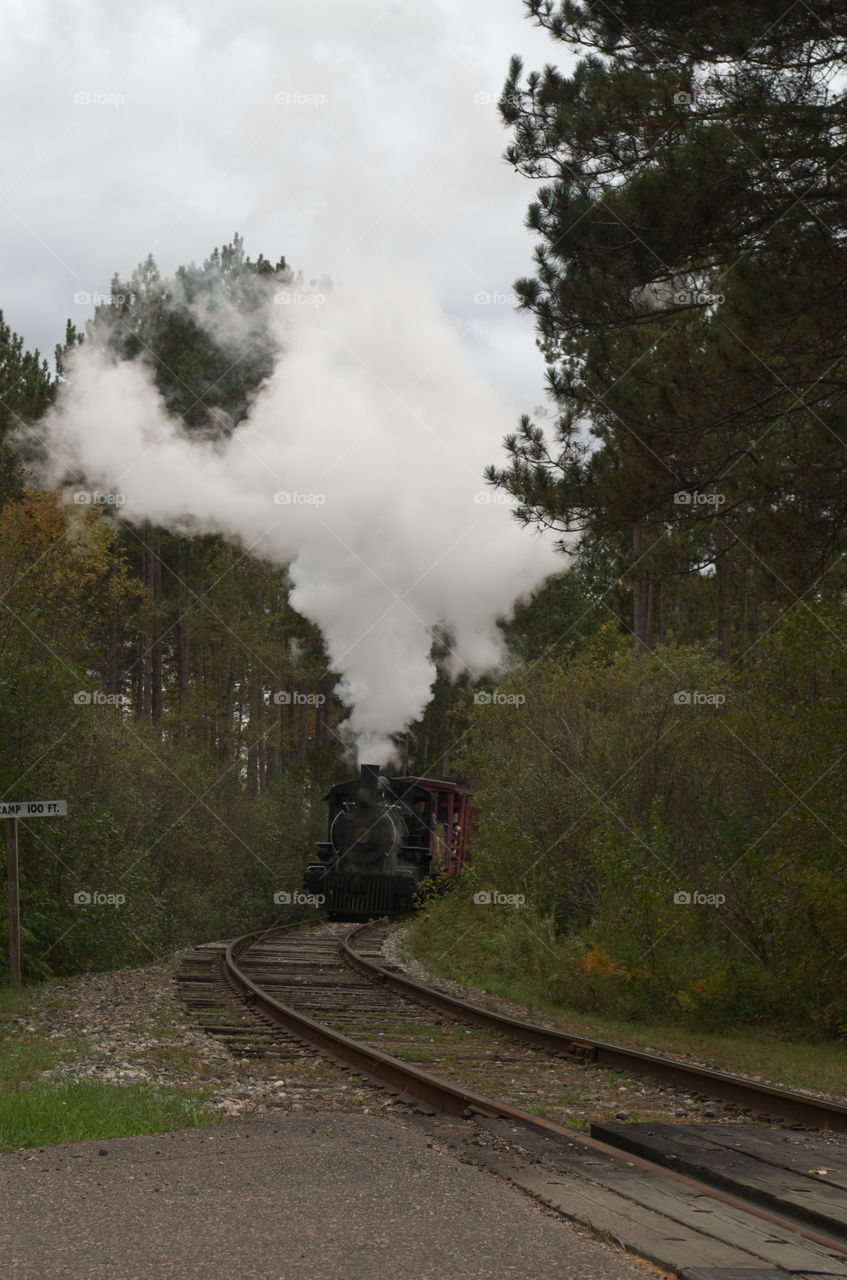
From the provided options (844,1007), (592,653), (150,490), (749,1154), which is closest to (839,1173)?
(749,1154)

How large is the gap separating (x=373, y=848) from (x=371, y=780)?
4.62 feet

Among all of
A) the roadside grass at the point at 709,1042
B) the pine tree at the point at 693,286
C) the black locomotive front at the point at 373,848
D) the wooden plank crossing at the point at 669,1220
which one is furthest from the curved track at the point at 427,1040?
the black locomotive front at the point at 373,848

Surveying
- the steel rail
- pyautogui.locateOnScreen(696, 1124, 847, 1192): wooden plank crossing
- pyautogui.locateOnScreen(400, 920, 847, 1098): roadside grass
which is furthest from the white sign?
pyautogui.locateOnScreen(696, 1124, 847, 1192): wooden plank crossing

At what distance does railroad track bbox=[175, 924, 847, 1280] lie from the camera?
486 centimetres

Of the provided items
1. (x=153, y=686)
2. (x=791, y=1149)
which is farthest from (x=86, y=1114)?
(x=153, y=686)

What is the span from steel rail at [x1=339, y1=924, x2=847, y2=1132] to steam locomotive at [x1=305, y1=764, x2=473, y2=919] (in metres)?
10.8

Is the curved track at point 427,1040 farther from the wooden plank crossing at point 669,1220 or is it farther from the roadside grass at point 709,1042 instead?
the wooden plank crossing at point 669,1220

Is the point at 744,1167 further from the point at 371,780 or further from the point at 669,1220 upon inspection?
the point at 371,780

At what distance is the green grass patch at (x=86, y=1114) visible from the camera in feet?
21.9

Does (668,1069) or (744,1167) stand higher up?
(744,1167)

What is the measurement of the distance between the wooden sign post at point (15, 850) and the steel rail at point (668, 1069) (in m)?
4.57

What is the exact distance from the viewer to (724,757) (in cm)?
1655

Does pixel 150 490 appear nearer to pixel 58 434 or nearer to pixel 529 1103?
pixel 58 434

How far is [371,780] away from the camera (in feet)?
83.5
